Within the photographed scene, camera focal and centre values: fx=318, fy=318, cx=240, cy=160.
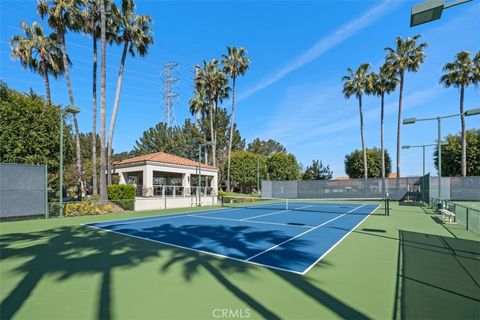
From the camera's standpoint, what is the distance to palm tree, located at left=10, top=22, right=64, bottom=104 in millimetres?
24766

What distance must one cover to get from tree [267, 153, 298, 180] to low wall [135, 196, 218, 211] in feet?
71.5

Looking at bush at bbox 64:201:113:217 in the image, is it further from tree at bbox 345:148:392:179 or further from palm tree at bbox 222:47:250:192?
tree at bbox 345:148:392:179

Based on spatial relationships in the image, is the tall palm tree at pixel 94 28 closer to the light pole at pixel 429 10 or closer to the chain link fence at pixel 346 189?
the chain link fence at pixel 346 189

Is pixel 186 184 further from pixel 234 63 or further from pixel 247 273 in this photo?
pixel 247 273

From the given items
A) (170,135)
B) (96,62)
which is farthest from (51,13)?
(170,135)

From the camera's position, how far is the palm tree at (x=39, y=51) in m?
24.8

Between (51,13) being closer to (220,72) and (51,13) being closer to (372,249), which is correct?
(220,72)

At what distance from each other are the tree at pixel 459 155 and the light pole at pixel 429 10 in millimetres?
42832

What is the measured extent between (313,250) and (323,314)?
14.3 ft

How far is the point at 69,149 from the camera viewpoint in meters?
23.0

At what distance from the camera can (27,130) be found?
19.6 m

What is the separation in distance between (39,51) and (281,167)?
35.7 metres

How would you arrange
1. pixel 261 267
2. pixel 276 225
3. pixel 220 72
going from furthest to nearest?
pixel 220 72 → pixel 276 225 → pixel 261 267

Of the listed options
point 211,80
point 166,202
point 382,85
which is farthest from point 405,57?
point 166,202
